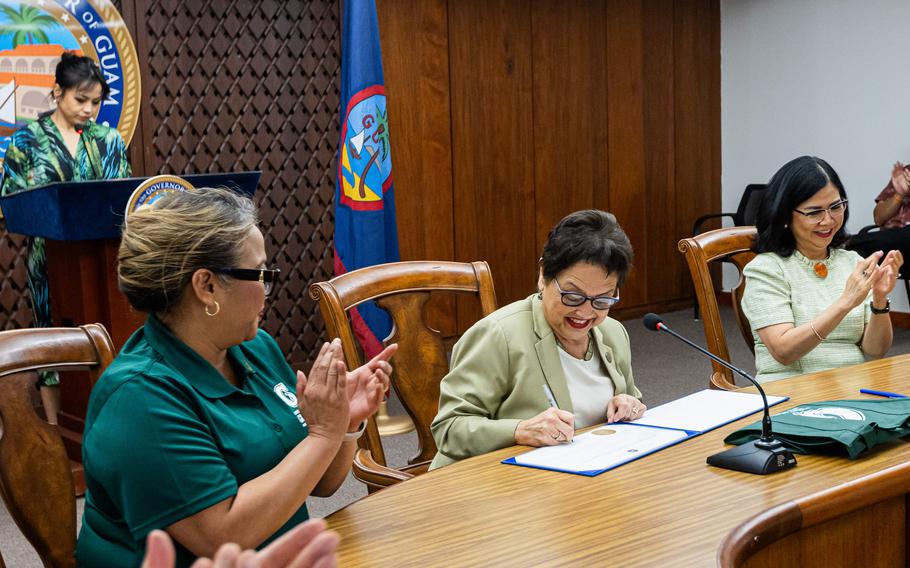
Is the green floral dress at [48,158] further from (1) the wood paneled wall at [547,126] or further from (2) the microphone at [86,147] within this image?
(1) the wood paneled wall at [547,126]

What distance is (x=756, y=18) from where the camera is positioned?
6.98 m

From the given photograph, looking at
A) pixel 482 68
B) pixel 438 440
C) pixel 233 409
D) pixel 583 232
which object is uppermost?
pixel 482 68

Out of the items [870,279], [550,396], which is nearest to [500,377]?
[550,396]

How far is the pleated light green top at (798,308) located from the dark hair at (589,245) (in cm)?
76

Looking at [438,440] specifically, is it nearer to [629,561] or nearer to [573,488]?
[573,488]

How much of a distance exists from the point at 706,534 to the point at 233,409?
0.73 m

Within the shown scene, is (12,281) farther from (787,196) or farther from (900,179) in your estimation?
(900,179)

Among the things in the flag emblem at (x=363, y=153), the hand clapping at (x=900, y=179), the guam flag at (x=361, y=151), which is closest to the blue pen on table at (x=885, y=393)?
the guam flag at (x=361, y=151)

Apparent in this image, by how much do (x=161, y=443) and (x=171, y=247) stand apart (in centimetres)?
30

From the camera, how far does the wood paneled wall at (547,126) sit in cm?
581

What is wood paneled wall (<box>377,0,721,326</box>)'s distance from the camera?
5.81 m

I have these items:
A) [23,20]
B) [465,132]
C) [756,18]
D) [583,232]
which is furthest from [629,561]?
[756,18]

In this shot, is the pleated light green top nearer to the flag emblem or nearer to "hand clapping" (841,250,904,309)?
"hand clapping" (841,250,904,309)

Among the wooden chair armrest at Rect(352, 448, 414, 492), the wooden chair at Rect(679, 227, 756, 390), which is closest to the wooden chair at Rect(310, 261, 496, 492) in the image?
the wooden chair armrest at Rect(352, 448, 414, 492)
